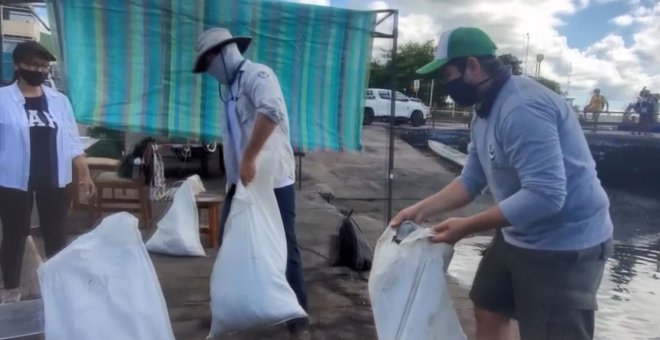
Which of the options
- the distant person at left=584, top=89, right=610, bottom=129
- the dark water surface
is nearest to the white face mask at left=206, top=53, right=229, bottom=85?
the dark water surface

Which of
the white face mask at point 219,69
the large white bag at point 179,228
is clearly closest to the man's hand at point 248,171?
the white face mask at point 219,69

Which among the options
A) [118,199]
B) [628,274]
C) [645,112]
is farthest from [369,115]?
[628,274]

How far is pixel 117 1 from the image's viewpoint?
15.5 ft

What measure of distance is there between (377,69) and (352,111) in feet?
6.91

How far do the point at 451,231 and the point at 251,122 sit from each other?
1.52 meters

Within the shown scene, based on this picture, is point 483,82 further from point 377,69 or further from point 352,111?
point 377,69

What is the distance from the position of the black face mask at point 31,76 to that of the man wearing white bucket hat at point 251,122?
3.01 ft

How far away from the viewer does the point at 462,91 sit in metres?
2.33

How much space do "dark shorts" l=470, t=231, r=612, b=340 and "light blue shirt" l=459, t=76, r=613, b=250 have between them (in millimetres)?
40

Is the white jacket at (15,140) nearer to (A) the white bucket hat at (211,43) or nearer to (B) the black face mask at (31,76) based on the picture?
(B) the black face mask at (31,76)

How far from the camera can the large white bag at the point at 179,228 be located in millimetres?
5277

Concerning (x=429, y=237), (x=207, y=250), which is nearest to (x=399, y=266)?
(x=429, y=237)

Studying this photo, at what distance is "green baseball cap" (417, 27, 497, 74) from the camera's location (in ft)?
7.31

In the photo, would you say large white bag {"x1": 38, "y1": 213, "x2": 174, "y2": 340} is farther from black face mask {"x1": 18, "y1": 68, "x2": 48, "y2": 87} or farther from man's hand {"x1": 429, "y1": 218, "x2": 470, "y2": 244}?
black face mask {"x1": 18, "y1": 68, "x2": 48, "y2": 87}
